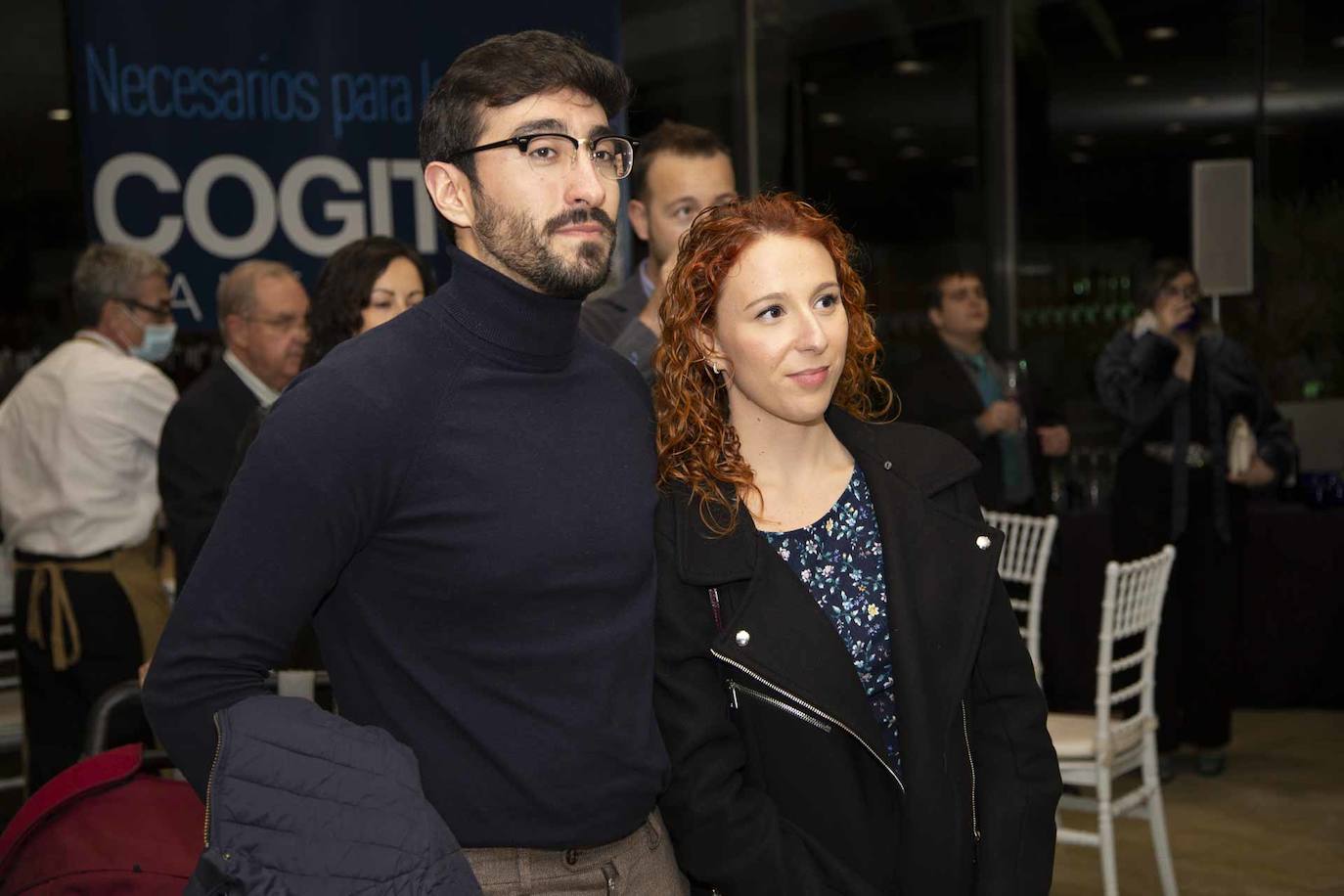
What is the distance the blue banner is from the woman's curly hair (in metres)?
3.43

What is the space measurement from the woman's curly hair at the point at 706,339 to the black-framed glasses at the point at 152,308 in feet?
8.73

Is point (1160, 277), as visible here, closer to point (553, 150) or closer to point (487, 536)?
point (553, 150)

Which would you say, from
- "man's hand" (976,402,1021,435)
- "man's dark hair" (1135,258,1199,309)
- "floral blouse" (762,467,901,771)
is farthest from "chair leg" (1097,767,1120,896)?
"floral blouse" (762,467,901,771)

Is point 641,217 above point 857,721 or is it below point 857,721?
above

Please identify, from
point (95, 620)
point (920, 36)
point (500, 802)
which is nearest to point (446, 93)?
point (500, 802)

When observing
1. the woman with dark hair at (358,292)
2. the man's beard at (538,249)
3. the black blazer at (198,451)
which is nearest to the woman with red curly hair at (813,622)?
the man's beard at (538,249)

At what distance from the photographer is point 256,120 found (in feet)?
16.8

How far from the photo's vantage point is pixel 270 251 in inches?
203

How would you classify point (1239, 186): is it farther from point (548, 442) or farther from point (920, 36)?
point (548, 442)

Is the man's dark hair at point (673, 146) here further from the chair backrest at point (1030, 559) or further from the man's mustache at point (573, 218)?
the chair backrest at point (1030, 559)

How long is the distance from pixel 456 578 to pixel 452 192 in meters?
0.44

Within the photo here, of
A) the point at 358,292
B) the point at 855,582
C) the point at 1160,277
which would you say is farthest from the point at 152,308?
the point at 1160,277

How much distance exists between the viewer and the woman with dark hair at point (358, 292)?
2959 millimetres

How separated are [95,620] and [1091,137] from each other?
5.53 metres
